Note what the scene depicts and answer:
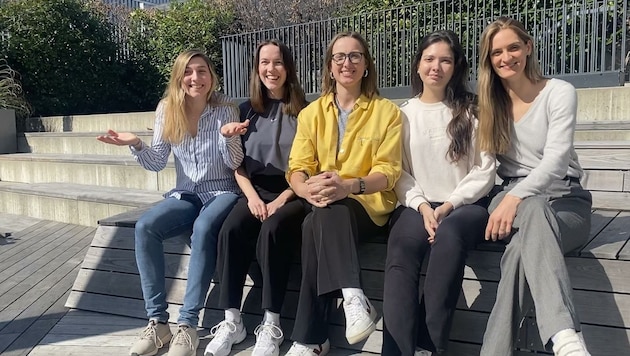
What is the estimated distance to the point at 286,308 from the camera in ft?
7.66

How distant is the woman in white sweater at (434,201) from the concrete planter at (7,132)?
241 inches

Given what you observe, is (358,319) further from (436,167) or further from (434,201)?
(436,167)

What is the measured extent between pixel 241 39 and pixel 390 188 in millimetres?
6379

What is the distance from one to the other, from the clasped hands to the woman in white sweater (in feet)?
0.85

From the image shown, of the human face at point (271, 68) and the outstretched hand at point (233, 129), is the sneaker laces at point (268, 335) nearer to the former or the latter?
the outstretched hand at point (233, 129)

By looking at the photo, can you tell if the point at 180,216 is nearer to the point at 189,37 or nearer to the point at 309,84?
the point at 309,84

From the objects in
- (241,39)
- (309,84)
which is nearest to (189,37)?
(241,39)

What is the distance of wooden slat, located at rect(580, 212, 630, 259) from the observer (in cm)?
191

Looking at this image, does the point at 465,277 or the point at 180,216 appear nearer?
the point at 465,277

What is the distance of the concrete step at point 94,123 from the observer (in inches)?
252

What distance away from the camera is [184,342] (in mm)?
2150

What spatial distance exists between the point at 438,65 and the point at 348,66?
1.28 ft

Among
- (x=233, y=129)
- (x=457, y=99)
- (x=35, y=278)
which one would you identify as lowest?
(x=35, y=278)

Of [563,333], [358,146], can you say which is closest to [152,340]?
[358,146]
